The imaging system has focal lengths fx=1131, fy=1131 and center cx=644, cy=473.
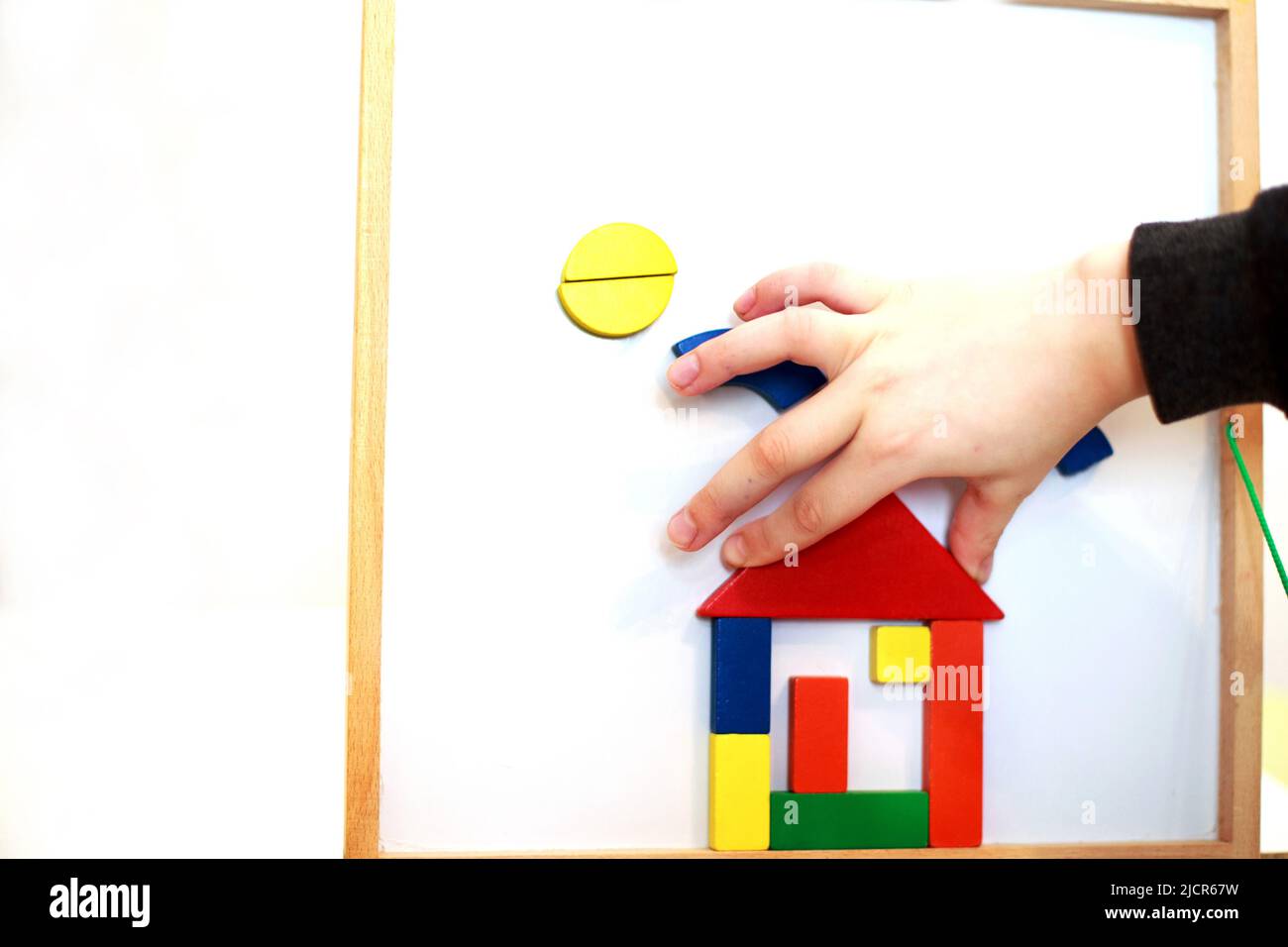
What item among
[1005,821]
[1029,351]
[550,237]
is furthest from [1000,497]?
[550,237]

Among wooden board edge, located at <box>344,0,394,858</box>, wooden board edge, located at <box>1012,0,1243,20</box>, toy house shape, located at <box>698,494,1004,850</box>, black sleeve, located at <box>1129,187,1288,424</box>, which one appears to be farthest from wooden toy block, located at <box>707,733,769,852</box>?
wooden board edge, located at <box>1012,0,1243,20</box>

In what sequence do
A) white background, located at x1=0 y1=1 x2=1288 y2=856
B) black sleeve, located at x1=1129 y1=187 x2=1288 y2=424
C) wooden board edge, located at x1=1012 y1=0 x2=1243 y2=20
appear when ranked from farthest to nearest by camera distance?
wooden board edge, located at x1=1012 y1=0 x2=1243 y2=20
white background, located at x1=0 y1=1 x2=1288 y2=856
black sleeve, located at x1=1129 y1=187 x2=1288 y2=424

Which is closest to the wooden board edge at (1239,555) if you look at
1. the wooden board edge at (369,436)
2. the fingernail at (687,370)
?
the fingernail at (687,370)

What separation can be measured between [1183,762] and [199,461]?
2.36 ft

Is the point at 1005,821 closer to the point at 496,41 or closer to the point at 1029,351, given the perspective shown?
the point at 1029,351

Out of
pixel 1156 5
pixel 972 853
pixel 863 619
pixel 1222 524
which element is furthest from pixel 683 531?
pixel 1156 5

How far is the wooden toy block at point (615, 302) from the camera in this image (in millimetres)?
756

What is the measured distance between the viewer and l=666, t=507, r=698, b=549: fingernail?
0.75 meters

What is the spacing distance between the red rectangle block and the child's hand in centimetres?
10

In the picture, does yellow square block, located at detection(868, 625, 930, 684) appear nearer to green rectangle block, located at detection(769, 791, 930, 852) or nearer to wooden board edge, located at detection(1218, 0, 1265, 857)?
green rectangle block, located at detection(769, 791, 930, 852)

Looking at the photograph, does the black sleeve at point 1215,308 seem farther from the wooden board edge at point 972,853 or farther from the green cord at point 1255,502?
the wooden board edge at point 972,853

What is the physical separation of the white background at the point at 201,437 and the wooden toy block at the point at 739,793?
0.02 meters

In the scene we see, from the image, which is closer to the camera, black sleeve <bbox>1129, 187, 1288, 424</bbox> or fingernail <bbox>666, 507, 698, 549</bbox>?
black sleeve <bbox>1129, 187, 1288, 424</bbox>

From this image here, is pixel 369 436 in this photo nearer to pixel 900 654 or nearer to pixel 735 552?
pixel 735 552
